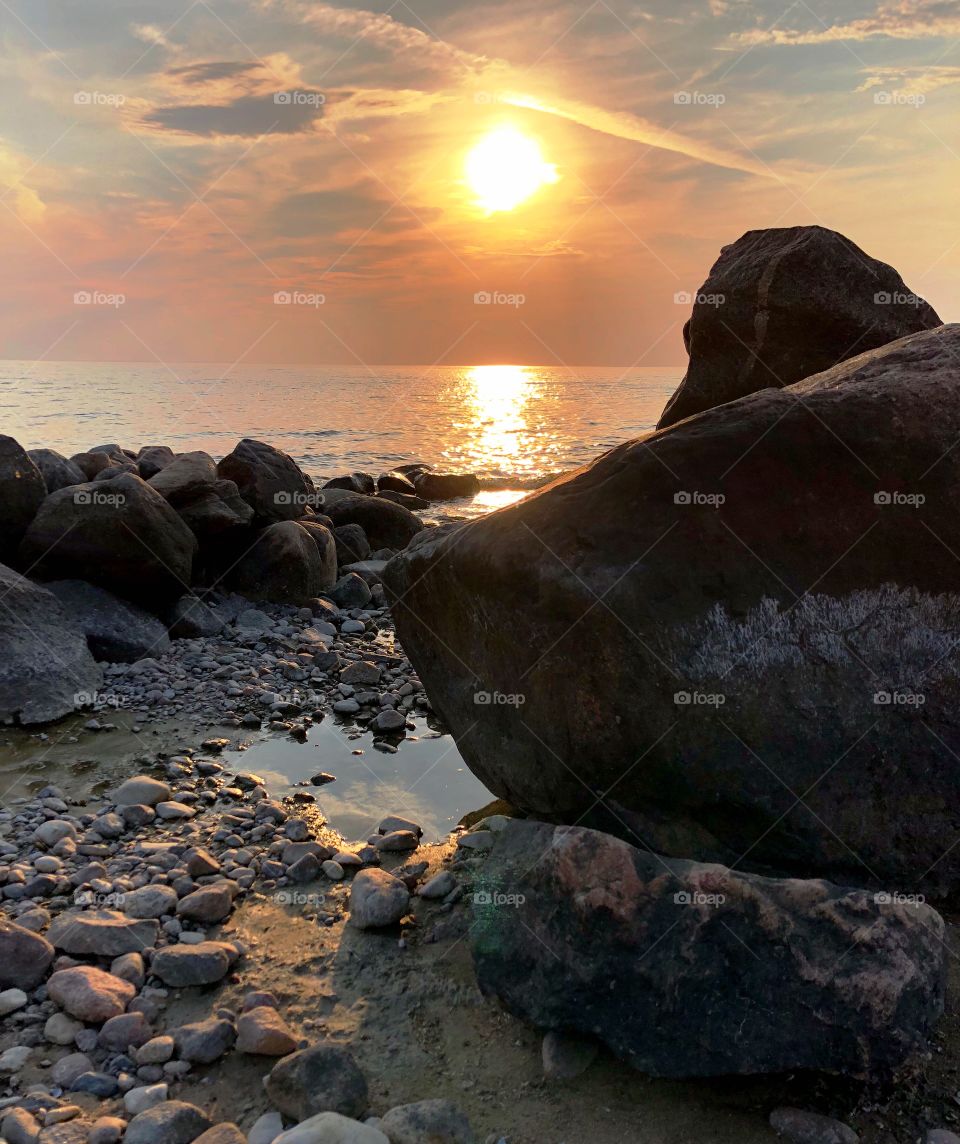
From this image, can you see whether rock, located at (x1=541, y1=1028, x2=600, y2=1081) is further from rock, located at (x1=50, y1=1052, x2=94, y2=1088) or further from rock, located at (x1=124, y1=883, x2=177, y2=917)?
rock, located at (x1=124, y1=883, x2=177, y2=917)

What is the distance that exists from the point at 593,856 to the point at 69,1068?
2.28 metres

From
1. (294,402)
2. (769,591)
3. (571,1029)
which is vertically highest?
(769,591)

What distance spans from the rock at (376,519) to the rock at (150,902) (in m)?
10.3

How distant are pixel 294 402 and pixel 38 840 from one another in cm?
6309

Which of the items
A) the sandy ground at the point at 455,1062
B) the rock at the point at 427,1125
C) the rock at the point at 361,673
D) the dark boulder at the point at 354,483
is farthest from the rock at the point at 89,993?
the dark boulder at the point at 354,483

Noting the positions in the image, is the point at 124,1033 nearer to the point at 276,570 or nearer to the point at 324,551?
the point at 276,570

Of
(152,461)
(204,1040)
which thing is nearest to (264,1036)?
(204,1040)

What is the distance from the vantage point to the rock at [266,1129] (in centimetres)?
313

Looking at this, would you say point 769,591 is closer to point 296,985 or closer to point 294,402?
point 296,985

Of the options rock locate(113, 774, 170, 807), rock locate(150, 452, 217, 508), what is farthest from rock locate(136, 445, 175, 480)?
rock locate(113, 774, 170, 807)

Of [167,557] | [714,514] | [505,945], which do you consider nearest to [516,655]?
[714,514]

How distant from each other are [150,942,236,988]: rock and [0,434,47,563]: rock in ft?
20.8

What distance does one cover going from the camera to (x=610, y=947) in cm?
338

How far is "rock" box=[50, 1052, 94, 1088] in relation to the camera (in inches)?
136
